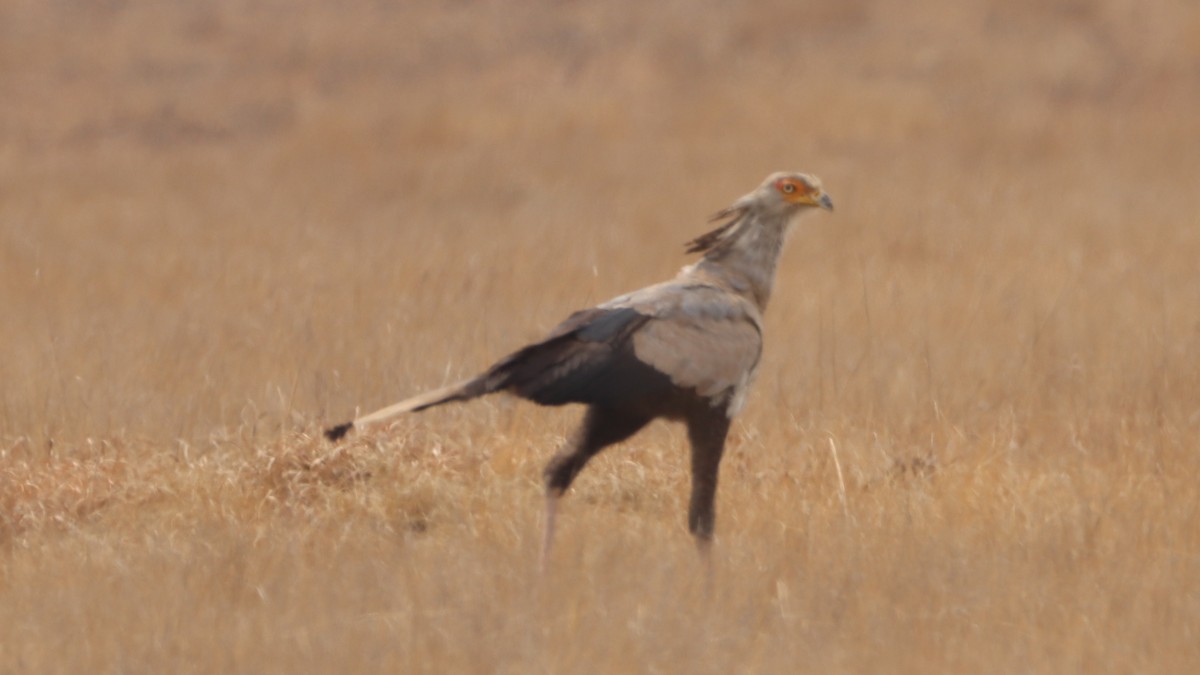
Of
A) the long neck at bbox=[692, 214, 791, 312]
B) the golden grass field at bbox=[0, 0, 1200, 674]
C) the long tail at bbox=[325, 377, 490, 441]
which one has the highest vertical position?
the long neck at bbox=[692, 214, 791, 312]

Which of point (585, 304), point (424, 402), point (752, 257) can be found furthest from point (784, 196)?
point (585, 304)

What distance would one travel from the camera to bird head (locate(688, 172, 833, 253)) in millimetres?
5707

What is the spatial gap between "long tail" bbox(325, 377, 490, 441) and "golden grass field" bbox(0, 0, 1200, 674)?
42 cm

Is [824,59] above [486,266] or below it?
above

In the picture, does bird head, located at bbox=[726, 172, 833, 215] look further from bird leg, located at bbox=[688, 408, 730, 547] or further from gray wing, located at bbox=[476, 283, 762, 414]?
bird leg, located at bbox=[688, 408, 730, 547]

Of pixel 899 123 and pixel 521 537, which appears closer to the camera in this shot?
pixel 521 537

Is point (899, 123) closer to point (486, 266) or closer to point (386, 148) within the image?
point (386, 148)

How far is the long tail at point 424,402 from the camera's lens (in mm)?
4793

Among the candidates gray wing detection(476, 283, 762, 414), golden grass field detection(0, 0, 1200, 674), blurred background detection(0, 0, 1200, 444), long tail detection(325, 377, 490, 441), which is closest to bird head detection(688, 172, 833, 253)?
gray wing detection(476, 283, 762, 414)

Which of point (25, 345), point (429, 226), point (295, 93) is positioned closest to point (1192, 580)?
point (25, 345)

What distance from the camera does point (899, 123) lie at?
1653 cm

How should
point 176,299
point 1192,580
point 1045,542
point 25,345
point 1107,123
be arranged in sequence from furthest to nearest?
point 1107,123, point 176,299, point 25,345, point 1045,542, point 1192,580

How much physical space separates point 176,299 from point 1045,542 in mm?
6458

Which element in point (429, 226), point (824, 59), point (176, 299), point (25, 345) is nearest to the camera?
point (25, 345)
